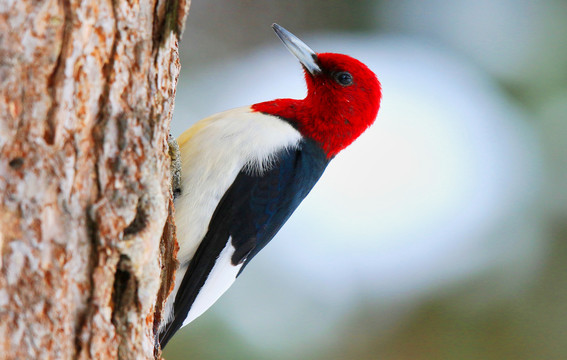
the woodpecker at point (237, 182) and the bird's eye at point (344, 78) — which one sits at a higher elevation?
the bird's eye at point (344, 78)

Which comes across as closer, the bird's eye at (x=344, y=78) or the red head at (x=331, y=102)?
the red head at (x=331, y=102)

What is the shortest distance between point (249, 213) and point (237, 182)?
13 centimetres

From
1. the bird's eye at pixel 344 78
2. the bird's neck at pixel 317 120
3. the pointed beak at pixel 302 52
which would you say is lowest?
the bird's neck at pixel 317 120

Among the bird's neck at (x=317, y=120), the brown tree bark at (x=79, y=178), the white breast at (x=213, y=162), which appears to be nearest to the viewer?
the brown tree bark at (x=79, y=178)

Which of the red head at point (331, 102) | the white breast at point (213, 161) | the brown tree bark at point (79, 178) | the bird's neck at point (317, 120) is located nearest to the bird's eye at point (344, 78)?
the red head at point (331, 102)

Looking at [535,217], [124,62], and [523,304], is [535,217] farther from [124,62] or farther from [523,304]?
[124,62]

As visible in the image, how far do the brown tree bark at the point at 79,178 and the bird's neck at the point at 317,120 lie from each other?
107cm

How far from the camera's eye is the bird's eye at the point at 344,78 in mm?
2758

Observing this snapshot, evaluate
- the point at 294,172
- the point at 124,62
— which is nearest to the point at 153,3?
the point at 124,62

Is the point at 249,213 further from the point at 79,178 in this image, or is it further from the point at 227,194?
the point at 79,178

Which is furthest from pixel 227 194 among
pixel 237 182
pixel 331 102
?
pixel 331 102

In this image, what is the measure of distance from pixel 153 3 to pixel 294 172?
1056mm

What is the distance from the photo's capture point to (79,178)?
1.33 meters

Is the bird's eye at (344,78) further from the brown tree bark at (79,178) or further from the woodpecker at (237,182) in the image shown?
the brown tree bark at (79,178)
